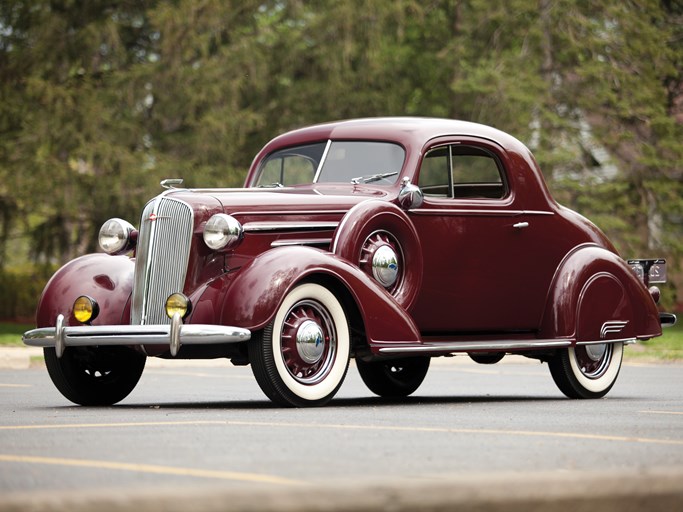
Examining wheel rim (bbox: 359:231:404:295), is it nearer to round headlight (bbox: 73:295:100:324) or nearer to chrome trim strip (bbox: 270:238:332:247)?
chrome trim strip (bbox: 270:238:332:247)

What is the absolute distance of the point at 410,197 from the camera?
35.4 ft

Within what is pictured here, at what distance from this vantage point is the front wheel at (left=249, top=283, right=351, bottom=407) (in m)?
9.55

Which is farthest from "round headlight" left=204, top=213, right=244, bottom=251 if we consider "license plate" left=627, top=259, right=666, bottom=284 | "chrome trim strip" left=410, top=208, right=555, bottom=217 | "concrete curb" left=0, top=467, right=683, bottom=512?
"concrete curb" left=0, top=467, right=683, bottom=512

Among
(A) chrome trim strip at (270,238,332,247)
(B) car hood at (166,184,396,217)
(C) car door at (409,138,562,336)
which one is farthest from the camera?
(C) car door at (409,138,562,336)

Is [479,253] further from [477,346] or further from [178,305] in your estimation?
[178,305]

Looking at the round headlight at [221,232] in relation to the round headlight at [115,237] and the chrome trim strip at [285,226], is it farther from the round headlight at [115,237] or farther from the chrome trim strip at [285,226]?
the round headlight at [115,237]

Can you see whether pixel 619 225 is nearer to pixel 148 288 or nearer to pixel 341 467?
pixel 148 288

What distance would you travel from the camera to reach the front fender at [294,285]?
9477 millimetres

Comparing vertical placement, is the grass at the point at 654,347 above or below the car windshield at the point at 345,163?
below

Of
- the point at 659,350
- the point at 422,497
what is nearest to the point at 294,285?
the point at 422,497

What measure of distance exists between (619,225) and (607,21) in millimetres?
6221

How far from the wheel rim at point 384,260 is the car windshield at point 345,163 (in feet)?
2.64

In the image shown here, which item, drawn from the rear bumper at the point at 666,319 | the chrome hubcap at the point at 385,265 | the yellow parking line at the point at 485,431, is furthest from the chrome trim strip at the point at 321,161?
the yellow parking line at the point at 485,431

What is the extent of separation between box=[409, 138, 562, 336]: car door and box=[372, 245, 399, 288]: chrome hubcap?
1.30 feet
